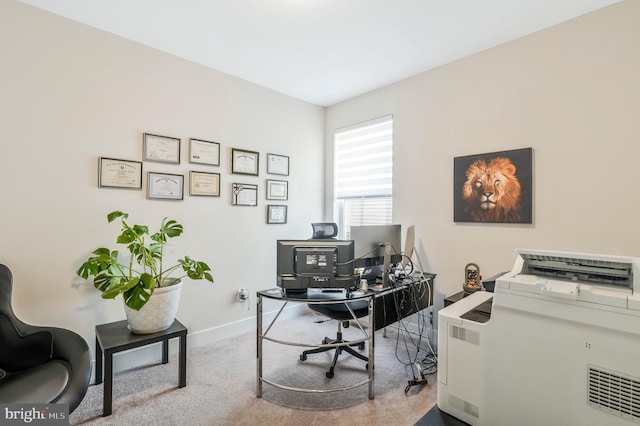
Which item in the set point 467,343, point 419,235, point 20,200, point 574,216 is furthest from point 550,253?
point 20,200

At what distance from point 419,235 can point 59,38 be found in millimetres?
3556

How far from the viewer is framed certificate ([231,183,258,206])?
10.8 feet

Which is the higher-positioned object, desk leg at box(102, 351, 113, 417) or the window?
the window

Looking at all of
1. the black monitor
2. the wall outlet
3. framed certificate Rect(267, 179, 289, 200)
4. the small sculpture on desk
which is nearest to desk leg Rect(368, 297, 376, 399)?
the black monitor

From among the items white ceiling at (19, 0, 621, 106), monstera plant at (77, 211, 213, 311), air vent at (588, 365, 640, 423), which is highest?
white ceiling at (19, 0, 621, 106)

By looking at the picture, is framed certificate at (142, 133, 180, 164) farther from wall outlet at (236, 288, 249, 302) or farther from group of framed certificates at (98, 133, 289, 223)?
wall outlet at (236, 288, 249, 302)

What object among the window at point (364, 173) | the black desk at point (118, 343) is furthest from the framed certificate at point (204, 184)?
the window at point (364, 173)

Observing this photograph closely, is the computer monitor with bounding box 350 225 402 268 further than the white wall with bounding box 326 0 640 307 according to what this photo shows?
Yes

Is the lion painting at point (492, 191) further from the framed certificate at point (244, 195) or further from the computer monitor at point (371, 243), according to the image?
the framed certificate at point (244, 195)

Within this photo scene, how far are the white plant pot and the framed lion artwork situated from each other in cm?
265

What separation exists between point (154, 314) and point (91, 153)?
1395mm

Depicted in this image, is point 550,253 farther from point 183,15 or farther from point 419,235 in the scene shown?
point 183,15

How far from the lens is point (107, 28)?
2.47 meters

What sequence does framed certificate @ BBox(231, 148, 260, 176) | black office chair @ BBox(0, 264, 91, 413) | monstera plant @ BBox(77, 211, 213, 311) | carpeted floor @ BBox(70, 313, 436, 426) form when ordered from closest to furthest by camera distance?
1. black office chair @ BBox(0, 264, 91, 413)
2. carpeted floor @ BBox(70, 313, 436, 426)
3. monstera plant @ BBox(77, 211, 213, 311)
4. framed certificate @ BBox(231, 148, 260, 176)
